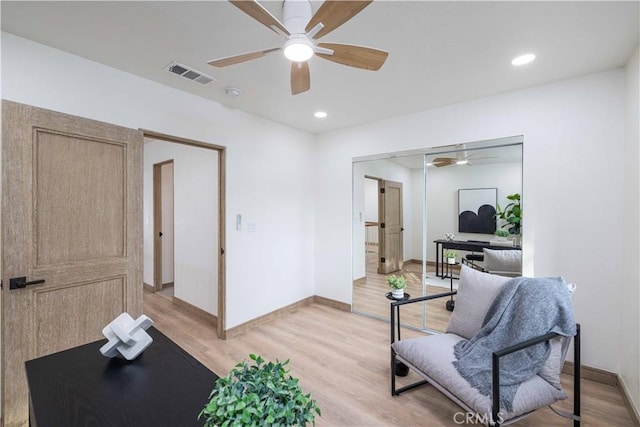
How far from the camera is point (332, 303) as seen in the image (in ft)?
13.5

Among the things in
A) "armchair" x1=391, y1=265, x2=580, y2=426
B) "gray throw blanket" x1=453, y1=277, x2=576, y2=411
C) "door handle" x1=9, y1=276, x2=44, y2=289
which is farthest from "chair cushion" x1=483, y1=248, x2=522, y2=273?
"door handle" x1=9, y1=276, x2=44, y2=289

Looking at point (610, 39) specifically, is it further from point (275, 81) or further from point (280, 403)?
point (280, 403)

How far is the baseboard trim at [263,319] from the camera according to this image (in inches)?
127

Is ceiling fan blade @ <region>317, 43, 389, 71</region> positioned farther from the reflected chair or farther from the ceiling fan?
the reflected chair

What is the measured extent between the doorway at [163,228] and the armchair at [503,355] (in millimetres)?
4150

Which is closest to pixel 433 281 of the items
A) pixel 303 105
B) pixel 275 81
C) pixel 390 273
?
pixel 390 273

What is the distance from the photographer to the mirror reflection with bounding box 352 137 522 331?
2910 mm

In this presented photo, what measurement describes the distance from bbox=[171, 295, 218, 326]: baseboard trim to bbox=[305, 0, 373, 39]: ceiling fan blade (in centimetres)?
328

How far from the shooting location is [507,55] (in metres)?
2.14

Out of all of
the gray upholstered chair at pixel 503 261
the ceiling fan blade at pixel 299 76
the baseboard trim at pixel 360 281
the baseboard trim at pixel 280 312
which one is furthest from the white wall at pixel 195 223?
the gray upholstered chair at pixel 503 261

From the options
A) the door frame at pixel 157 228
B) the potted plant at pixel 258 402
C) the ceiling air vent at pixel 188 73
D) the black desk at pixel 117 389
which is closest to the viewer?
the potted plant at pixel 258 402

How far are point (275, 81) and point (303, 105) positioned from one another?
0.64 meters

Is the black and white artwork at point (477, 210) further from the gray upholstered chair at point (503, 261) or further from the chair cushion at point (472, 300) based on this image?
the chair cushion at point (472, 300)

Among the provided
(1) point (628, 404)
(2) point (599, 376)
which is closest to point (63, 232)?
(1) point (628, 404)
